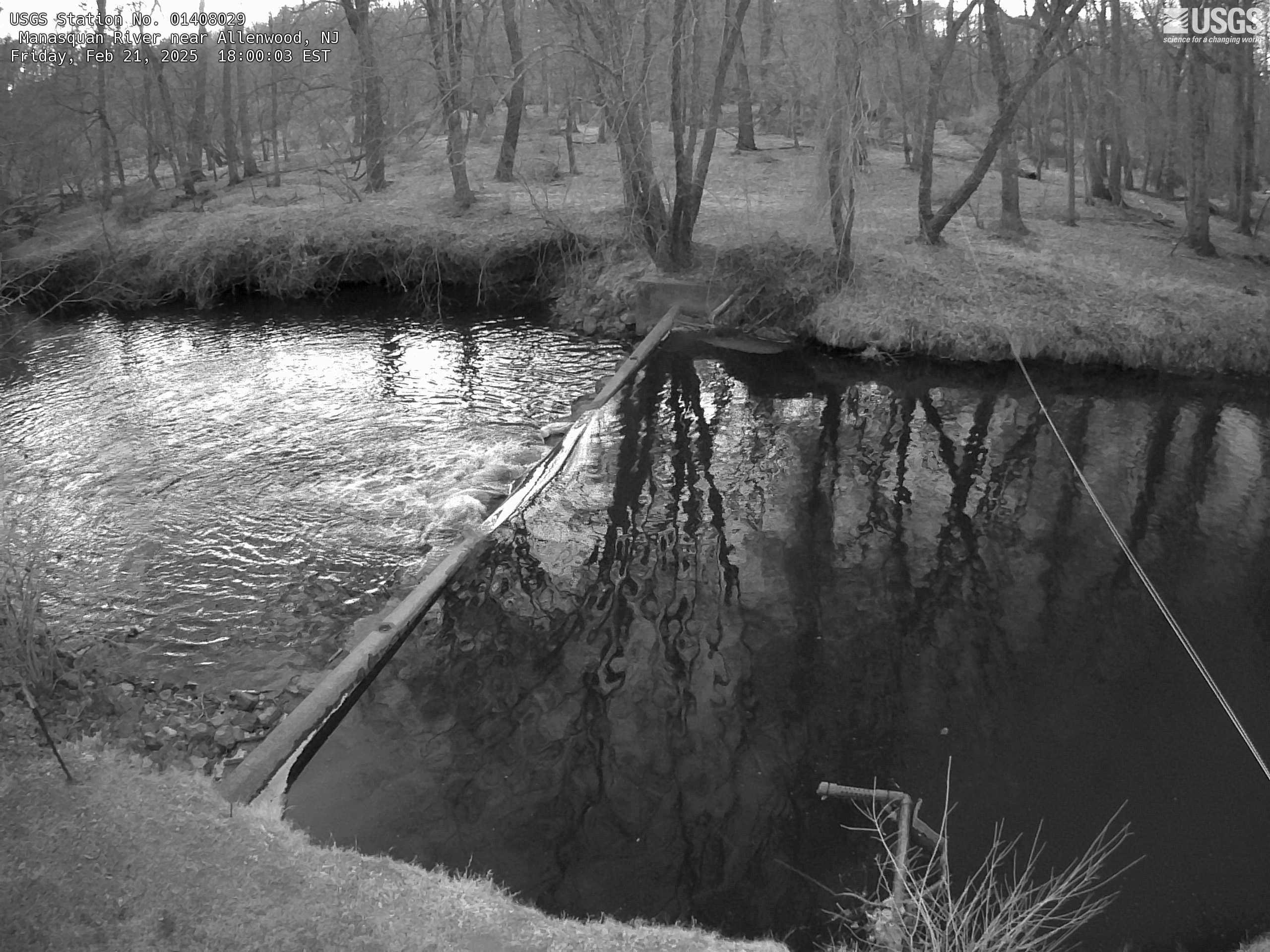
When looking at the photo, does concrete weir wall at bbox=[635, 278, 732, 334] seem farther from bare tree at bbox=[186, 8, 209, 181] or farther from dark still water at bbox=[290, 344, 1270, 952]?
bare tree at bbox=[186, 8, 209, 181]

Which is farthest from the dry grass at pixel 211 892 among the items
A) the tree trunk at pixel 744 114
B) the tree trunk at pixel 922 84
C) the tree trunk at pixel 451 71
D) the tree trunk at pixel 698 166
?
the tree trunk at pixel 744 114

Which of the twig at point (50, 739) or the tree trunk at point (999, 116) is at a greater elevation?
the tree trunk at point (999, 116)

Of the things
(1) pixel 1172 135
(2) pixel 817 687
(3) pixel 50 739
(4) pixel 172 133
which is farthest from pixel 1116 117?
(3) pixel 50 739

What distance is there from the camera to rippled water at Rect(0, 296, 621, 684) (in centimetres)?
755

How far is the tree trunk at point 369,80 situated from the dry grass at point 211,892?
1390cm

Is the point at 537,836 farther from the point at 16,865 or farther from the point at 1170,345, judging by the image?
the point at 1170,345

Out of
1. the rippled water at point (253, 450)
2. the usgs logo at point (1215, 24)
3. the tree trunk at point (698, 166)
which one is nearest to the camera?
the rippled water at point (253, 450)

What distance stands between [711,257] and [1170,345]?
7.22 metres

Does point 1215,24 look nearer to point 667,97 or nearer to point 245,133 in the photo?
point 667,97

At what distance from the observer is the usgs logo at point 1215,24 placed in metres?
17.4

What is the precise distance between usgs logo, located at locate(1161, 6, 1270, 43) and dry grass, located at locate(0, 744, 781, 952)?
19.0 meters

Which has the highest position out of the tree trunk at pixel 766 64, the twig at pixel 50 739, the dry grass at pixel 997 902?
the tree trunk at pixel 766 64

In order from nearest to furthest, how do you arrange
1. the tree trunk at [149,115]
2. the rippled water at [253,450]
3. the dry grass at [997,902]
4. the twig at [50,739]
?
the dry grass at [997,902] → the twig at [50,739] → the rippled water at [253,450] → the tree trunk at [149,115]

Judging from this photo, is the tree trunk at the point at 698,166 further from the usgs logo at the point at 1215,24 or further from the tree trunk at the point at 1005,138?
the usgs logo at the point at 1215,24
